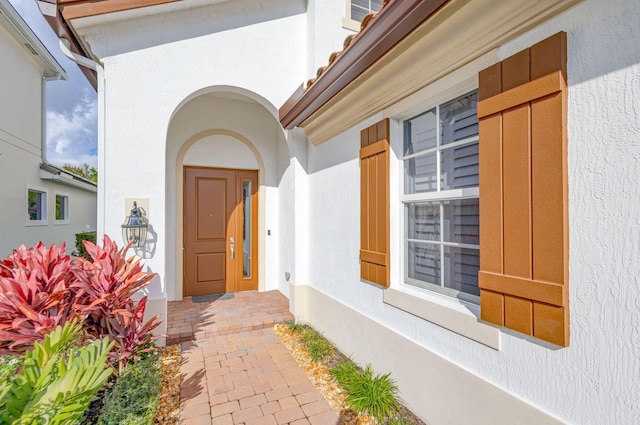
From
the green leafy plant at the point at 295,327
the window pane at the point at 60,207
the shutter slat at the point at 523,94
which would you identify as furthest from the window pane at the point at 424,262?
the window pane at the point at 60,207

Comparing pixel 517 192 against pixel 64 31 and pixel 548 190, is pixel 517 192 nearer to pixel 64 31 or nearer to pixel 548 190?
pixel 548 190

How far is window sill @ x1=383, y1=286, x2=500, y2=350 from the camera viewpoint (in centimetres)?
281

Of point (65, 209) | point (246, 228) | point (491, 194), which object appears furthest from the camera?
point (65, 209)

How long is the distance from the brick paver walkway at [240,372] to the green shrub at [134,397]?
35 centimetres

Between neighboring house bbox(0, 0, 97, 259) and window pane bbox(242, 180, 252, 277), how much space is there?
Result: 8.06 meters

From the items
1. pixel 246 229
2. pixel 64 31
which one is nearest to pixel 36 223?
pixel 246 229

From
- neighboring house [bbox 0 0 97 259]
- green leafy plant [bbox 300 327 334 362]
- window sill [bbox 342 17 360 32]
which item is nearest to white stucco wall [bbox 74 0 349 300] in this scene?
window sill [bbox 342 17 360 32]

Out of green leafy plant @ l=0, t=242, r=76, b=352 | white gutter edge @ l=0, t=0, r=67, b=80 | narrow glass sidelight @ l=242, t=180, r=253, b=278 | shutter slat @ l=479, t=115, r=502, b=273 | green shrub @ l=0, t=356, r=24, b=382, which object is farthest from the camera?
white gutter edge @ l=0, t=0, r=67, b=80

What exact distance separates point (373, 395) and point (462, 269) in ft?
5.84

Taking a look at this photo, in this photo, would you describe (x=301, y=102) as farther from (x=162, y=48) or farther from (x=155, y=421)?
(x=155, y=421)

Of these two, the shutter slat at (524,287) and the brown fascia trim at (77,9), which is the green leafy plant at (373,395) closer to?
the shutter slat at (524,287)

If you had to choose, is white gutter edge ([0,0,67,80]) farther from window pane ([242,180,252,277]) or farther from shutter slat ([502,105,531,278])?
shutter slat ([502,105,531,278])

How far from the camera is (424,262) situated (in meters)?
3.84

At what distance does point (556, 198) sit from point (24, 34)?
15.5 metres
